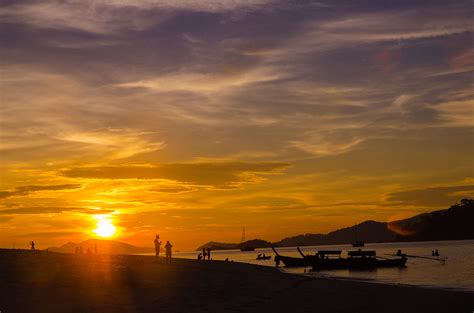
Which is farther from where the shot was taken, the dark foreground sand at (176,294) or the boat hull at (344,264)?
the boat hull at (344,264)

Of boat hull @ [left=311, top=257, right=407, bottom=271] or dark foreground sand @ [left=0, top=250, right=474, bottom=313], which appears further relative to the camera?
boat hull @ [left=311, top=257, right=407, bottom=271]

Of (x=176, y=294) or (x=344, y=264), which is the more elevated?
(x=176, y=294)

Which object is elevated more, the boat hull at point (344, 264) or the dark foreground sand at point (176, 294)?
the dark foreground sand at point (176, 294)

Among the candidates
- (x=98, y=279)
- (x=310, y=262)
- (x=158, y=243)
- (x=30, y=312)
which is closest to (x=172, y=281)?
(x=98, y=279)

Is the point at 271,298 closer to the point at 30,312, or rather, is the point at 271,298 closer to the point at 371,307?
the point at 371,307

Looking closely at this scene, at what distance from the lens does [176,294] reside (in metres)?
25.3

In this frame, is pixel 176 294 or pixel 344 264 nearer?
pixel 176 294

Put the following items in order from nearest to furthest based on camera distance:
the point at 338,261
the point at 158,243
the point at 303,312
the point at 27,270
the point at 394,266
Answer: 1. the point at 303,312
2. the point at 27,270
3. the point at 158,243
4. the point at 338,261
5. the point at 394,266

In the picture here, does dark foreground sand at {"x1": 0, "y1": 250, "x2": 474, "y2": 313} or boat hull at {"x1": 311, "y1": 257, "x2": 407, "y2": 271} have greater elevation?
dark foreground sand at {"x1": 0, "y1": 250, "x2": 474, "y2": 313}

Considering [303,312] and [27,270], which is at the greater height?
[27,270]

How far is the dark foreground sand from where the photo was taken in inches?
849

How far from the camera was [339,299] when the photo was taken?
2869cm

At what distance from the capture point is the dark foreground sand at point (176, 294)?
70.7 feet

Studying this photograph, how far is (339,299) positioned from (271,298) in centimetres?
377
